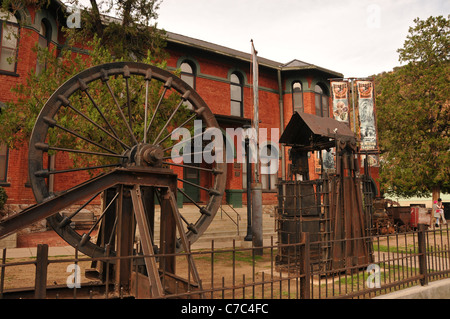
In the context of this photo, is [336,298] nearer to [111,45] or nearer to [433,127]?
[111,45]

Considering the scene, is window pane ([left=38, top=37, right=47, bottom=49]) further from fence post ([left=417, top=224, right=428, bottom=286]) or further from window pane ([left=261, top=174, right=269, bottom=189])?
fence post ([left=417, top=224, right=428, bottom=286])

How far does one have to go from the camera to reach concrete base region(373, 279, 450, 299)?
205 inches

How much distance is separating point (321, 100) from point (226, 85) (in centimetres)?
671

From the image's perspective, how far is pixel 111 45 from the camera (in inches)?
492

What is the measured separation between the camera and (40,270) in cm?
329

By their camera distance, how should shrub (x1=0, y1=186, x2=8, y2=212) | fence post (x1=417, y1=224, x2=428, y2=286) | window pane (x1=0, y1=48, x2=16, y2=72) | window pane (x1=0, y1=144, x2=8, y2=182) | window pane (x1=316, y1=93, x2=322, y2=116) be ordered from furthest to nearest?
window pane (x1=316, y1=93, x2=322, y2=116) < window pane (x1=0, y1=48, x2=16, y2=72) < window pane (x1=0, y1=144, x2=8, y2=182) < shrub (x1=0, y1=186, x2=8, y2=212) < fence post (x1=417, y1=224, x2=428, y2=286)

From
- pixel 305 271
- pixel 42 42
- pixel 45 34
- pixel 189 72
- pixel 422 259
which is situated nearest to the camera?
pixel 305 271

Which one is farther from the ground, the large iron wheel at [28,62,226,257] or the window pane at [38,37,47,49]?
the window pane at [38,37,47,49]

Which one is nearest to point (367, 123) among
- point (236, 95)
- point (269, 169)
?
point (269, 169)

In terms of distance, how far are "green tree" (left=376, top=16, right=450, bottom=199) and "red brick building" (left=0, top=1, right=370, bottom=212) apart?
15.5 feet

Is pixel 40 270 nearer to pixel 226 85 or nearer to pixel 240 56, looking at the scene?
pixel 226 85

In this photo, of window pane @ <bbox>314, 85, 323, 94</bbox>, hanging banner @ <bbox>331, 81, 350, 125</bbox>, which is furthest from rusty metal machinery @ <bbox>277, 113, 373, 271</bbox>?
window pane @ <bbox>314, 85, 323, 94</bbox>

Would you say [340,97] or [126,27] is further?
[340,97]
